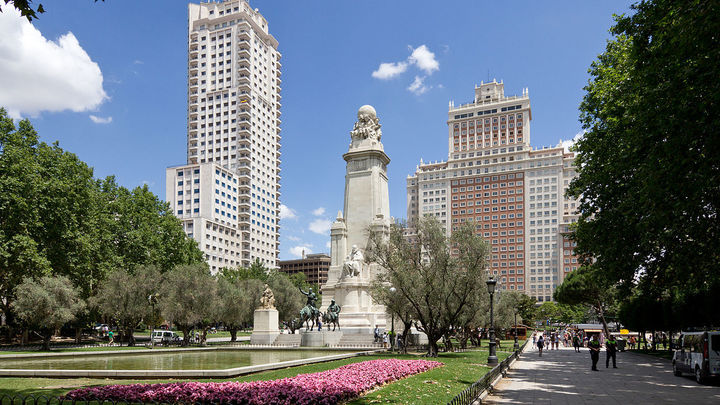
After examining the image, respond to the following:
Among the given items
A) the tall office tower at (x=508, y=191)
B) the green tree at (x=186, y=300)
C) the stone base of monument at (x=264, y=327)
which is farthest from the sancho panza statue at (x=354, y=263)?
the tall office tower at (x=508, y=191)

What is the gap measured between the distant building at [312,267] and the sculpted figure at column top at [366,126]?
118 meters

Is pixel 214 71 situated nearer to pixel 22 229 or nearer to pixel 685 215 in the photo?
pixel 22 229

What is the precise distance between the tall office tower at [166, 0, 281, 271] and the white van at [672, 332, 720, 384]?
108461mm

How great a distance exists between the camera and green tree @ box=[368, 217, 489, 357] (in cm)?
2972

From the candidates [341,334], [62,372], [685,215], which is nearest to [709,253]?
[685,215]

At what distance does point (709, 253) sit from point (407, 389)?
1343 centimetres

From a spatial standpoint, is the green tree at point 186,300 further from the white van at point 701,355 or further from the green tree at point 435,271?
the white van at point 701,355

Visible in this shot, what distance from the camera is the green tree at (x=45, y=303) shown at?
34750mm

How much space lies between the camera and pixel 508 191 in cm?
14150

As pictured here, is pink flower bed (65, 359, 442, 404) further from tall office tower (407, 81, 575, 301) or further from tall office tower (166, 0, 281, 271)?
tall office tower (407, 81, 575, 301)

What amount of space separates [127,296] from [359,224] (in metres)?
21.8

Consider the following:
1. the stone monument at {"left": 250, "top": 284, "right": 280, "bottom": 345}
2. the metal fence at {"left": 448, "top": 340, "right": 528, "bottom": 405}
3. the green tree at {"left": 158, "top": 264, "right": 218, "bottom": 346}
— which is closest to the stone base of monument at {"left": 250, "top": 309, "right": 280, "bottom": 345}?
the stone monument at {"left": 250, "top": 284, "right": 280, "bottom": 345}

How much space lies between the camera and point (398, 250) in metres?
31.6

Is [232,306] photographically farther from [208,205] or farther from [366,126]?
[208,205]
